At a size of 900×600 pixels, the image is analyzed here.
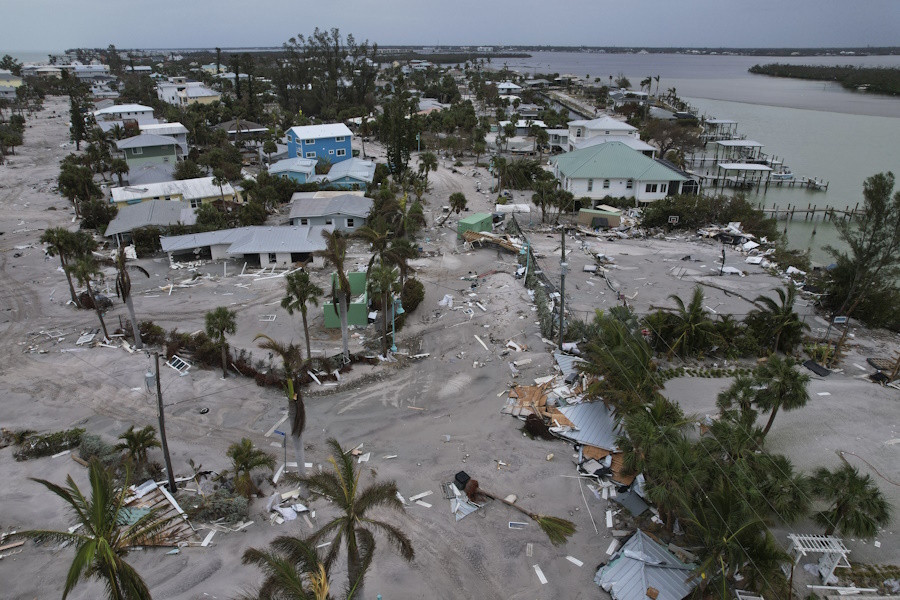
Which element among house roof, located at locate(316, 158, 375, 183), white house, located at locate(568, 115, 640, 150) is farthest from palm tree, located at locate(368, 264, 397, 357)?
white house, located at locate(568, 115, 640, 150)

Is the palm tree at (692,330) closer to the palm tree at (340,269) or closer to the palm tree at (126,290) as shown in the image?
the palm tree at (340,269)

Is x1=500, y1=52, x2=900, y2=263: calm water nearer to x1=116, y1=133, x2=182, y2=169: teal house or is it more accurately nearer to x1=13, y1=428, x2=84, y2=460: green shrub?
x1=13, y1=428, x2=84, y2=460: green shrub

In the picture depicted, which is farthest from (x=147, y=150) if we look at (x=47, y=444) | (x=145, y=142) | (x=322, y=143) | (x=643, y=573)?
(x=643, y=573)

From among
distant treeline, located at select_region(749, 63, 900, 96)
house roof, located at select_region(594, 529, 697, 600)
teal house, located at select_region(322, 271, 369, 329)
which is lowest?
house roof, located at select_region(594, 529, 697, 600)

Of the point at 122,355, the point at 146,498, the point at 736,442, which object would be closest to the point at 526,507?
the point at 736,442

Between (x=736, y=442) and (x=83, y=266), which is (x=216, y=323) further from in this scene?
(x=736, y=442)
